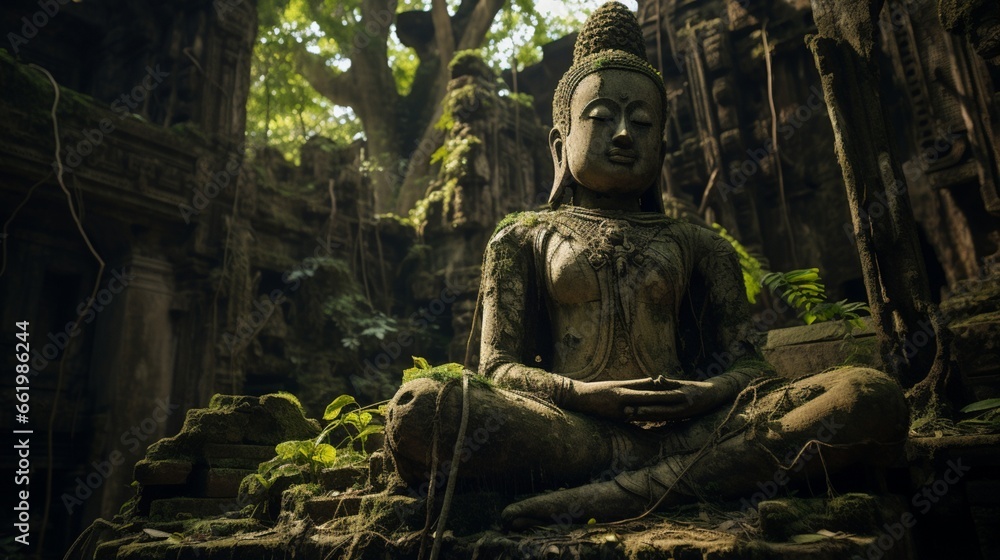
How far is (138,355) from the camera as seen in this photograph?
9.88m

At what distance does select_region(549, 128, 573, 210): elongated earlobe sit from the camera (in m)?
4.90

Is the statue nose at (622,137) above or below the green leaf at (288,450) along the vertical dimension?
above

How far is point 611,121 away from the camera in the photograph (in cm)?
462

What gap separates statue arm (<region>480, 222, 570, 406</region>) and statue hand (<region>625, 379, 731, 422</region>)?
572 millimetres

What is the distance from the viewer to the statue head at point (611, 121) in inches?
180

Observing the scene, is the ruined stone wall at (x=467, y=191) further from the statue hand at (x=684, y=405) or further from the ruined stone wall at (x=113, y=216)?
the statue hand at (x=684, y=405)

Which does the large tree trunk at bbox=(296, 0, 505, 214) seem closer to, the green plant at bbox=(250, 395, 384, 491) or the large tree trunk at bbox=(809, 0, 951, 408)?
the green plant at bbox=(250, 395, 384, 491)

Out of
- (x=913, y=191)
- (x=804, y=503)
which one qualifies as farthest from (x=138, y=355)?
(x=913, y=191)

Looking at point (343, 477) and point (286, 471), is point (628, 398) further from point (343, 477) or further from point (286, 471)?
point (286, 471)

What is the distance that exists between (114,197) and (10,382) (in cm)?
266

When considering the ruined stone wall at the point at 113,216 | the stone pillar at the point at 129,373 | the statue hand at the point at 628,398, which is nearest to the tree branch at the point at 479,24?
the ruined stone wall at the point at 113,216

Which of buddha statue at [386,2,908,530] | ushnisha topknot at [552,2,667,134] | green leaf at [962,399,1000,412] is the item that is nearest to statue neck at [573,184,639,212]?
buddha statue at [386,2,908,530]

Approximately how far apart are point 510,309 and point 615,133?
130cm

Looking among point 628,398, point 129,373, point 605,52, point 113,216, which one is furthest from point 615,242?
point 113,216
